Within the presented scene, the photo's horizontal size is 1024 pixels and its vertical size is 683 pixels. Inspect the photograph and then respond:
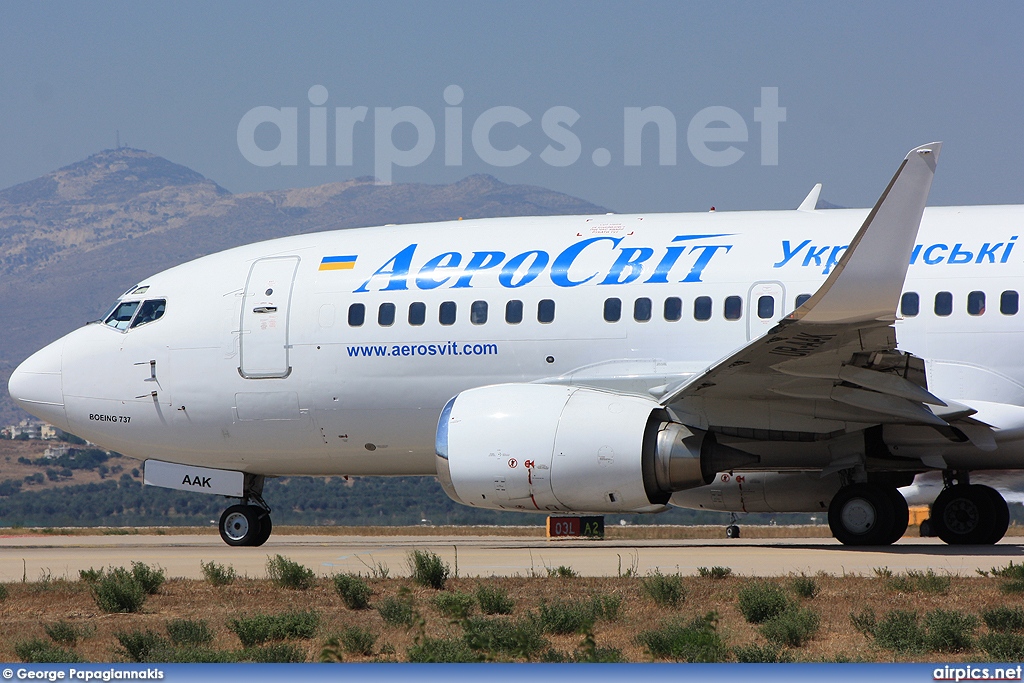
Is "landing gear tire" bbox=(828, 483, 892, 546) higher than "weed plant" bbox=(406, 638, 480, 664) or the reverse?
higher

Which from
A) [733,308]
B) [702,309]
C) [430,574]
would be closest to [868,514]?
[733,308]

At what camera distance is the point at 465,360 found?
1666 cm

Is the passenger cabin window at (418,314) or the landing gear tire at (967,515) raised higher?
the passenger cabin window at (418,314)

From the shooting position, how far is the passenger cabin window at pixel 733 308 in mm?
15750

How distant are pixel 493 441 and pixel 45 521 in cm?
7589

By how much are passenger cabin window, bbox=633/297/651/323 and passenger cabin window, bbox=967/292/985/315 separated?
12.3ft

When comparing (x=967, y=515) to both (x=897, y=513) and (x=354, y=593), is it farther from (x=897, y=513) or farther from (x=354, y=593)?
(x=354, y=593)

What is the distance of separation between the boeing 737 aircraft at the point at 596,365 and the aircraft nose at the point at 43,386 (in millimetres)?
40

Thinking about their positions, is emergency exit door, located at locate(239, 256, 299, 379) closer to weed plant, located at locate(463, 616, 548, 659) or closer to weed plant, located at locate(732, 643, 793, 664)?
weed plant, located at locate(463, 616, 548, 659)

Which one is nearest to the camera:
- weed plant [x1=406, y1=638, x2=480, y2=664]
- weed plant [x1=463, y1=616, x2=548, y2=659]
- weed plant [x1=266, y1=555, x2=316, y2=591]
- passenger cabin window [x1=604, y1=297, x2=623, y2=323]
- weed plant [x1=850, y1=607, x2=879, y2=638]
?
weed plant [x1=406, y1=638, x2=480, y2=664]

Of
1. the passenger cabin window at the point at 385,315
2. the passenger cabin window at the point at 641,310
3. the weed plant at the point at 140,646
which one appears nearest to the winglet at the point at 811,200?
the passenger cabin window at the point at 641,310

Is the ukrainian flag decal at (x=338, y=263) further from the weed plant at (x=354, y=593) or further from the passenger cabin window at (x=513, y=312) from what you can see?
the weed plant at (x=354, y=593)

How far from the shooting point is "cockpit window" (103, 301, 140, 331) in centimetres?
1845

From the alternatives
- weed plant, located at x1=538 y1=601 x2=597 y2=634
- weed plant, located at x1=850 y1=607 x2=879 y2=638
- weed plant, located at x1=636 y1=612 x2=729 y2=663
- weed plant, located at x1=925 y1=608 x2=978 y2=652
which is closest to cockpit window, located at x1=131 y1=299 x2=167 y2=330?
weed plant, located at x1=538 y1=601 x2=597 y2=634
